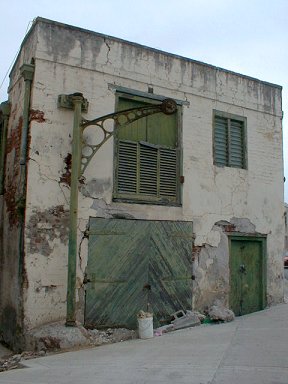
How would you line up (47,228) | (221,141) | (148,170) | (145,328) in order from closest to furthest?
(47,228)
(145,328)
(148,170)
(221,141)

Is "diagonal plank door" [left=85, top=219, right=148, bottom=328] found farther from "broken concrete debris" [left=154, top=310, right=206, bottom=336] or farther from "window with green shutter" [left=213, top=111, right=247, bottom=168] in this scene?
"window with green shutter" [left=213, top=111, right=247, bottom=168]

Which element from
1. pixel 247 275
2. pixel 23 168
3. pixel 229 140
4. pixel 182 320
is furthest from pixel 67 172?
pixel 247 275

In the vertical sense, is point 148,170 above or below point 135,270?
above

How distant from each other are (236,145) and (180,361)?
6067 mm

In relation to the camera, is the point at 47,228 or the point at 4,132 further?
the point at 4,132

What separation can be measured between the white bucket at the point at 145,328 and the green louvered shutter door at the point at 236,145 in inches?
169

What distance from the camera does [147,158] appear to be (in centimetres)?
982

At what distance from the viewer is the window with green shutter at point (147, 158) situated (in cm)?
949

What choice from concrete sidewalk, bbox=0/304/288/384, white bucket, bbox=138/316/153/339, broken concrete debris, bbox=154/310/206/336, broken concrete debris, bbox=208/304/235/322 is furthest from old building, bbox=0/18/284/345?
concrete sidewalk, bbox=0/304/288/384

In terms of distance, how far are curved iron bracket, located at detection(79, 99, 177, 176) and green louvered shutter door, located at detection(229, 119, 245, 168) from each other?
8.87 feet

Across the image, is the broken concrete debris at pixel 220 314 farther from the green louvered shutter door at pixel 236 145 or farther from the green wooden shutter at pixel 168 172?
the green louvered shutter door at pixel 236 145

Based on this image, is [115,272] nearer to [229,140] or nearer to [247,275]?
[247,275]

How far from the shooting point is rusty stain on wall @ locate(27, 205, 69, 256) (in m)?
8.34

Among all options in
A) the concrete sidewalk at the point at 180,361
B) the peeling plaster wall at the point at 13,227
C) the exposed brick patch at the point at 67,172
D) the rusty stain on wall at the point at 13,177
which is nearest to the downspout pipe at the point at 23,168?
the peeling plaster wall at the point at 13,227
